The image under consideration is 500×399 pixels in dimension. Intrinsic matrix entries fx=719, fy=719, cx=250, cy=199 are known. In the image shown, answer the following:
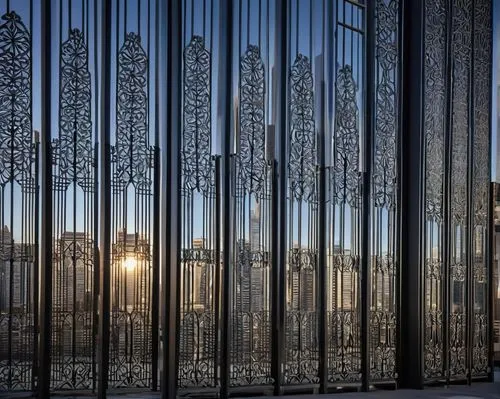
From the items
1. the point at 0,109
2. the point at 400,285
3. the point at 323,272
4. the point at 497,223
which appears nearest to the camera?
the point at 0,109

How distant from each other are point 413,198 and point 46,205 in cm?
269

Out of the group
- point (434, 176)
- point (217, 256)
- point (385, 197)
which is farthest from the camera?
point (434, 176)

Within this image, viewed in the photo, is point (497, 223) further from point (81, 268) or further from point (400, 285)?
point (81, 268)

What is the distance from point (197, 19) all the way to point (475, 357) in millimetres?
3397

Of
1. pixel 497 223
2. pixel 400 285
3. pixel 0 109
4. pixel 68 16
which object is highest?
pixel 68 16

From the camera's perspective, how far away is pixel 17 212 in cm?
412

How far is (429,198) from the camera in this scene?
17.8 ft

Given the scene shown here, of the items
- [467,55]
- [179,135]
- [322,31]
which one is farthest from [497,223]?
[179,135]

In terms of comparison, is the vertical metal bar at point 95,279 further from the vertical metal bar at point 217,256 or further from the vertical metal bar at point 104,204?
the vertical metal bar at point 217,256

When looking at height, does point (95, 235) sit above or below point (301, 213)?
below

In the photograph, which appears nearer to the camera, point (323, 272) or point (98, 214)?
point (98, 214)

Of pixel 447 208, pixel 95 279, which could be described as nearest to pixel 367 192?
pixel 447 208

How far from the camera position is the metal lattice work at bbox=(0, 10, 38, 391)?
160 inches

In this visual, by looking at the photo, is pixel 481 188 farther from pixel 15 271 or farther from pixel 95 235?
pixel 15 271
